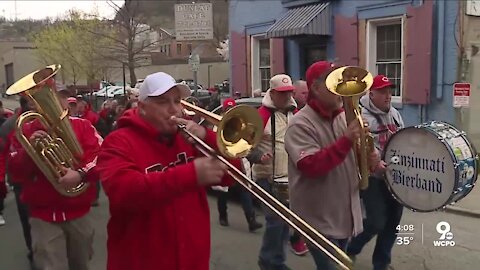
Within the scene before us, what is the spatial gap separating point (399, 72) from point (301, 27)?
2.22 m

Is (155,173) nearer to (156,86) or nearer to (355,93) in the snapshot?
(156,86)

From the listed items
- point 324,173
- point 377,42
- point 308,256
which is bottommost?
point 308,256

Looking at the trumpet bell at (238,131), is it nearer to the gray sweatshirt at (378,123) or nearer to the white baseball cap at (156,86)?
the white baseball cap at (156,86)

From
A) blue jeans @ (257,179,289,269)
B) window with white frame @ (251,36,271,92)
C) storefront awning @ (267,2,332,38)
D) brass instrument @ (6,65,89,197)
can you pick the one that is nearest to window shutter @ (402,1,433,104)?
storefront awning @ (267,2,332,38)

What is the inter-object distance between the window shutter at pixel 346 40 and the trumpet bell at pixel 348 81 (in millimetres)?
7820

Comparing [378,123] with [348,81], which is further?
[378,123]

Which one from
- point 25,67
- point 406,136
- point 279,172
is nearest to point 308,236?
point 406,136

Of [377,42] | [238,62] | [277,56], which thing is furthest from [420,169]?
[238,62]

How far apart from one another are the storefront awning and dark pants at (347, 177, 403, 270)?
7600 mm

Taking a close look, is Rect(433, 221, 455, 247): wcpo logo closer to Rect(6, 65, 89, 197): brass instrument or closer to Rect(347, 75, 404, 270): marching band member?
Rect(347, 75, 404, 270): marching band member

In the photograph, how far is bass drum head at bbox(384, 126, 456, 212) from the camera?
393 cm

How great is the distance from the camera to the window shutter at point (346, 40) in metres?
11.2

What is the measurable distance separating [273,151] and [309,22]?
7.17 metres

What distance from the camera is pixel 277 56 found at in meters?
13.5
